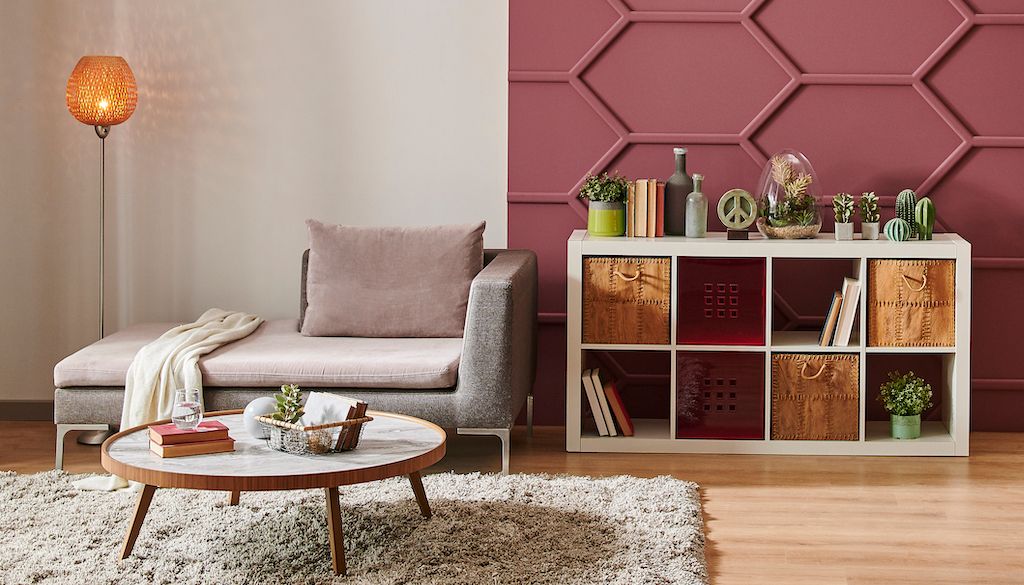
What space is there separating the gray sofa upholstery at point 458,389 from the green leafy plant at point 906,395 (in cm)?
139

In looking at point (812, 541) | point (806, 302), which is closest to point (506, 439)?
point (812, 541)

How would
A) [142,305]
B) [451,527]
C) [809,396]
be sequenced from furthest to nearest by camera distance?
1. [142,305]
2. [809,396]
3. [451,527]

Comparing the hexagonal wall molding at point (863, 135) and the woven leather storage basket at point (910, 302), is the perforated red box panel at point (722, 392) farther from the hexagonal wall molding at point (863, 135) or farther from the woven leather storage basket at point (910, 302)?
the hexagonal wall molding at point (863, 135)

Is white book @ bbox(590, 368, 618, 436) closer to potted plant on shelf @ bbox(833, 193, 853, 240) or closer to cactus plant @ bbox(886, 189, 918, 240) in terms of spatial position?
potted plant on shelf @ bbox(833, 193, 853, 240)

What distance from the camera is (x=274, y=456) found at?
2.95 m

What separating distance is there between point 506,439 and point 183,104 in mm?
1933

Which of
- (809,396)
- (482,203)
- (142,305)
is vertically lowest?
(809,396)

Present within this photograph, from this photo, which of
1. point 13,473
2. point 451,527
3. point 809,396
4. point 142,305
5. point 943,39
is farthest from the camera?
point 142,305

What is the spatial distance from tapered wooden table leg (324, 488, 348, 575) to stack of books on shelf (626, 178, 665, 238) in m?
1.77

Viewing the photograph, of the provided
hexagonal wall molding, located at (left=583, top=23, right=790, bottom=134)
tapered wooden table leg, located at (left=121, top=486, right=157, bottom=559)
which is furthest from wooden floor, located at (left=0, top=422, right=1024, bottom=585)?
hexagonal wall molding, located at (left=583, top=23, right=790, bottom=134)

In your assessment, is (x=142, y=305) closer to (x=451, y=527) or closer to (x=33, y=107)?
(x=33, y=107)

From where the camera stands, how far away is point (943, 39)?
445 cm

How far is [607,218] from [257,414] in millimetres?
1656

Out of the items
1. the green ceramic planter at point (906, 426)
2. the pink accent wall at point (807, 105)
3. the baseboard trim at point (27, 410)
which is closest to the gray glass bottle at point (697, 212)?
the pink accent wall at point (807, 105)
